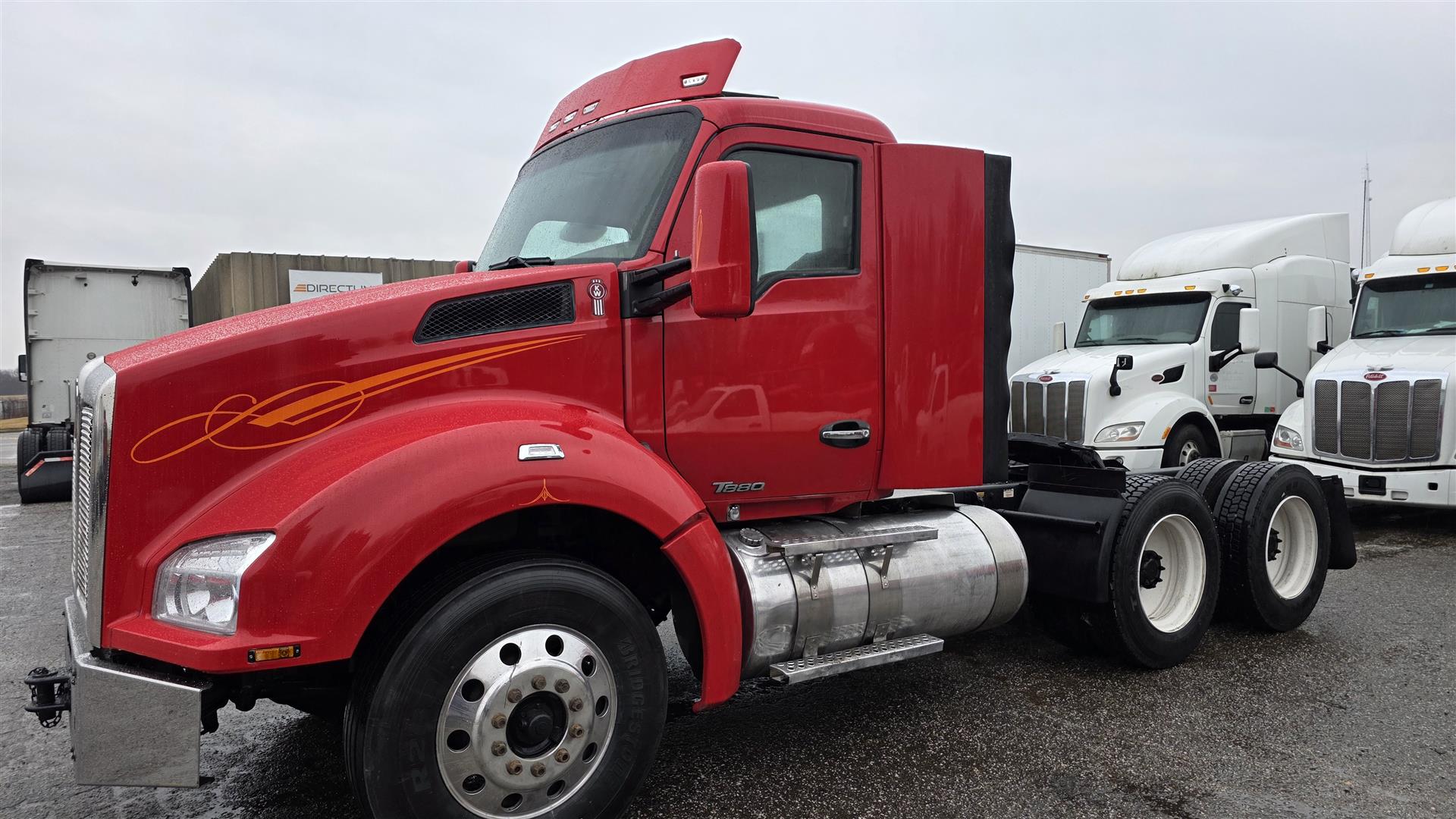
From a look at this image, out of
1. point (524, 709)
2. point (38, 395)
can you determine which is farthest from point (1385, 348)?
point (38, 395)

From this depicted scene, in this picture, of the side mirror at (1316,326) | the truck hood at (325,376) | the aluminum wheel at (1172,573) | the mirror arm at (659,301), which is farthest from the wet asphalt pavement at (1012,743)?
the side mirror at (1316,326)

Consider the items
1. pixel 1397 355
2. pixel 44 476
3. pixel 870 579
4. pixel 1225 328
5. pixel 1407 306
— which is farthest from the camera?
pixel 44 476

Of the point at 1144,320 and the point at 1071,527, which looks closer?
the point at 1071,527

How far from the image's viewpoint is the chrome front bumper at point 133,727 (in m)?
2.59

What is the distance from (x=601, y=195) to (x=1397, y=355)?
924cm

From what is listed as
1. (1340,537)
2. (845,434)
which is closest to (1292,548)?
(1340,537)

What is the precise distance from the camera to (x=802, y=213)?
399cm

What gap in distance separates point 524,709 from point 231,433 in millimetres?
1258

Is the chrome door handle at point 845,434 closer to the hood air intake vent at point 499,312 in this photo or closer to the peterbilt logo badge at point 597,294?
the peterbilt logo badge at point 597,294

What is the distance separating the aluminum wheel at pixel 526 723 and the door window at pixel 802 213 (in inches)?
65.9

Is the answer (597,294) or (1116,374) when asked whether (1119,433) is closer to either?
(1116,374)

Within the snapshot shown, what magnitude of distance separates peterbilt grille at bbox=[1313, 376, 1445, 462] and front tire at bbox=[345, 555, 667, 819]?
880 centimetres

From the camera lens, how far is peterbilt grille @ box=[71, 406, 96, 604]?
2.86 m

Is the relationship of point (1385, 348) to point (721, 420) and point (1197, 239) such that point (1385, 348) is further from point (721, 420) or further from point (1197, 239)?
point (721, 420)
